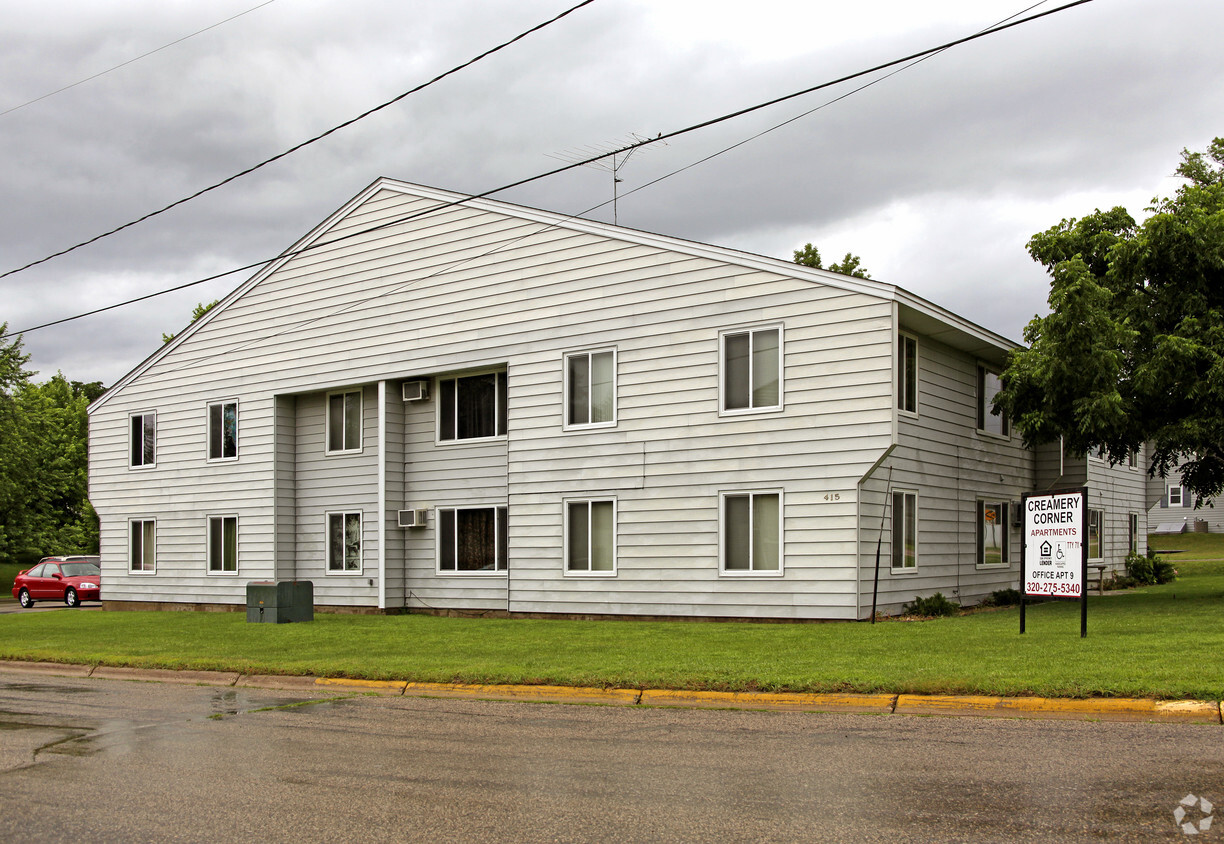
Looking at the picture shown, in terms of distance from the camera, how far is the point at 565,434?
2211 cm

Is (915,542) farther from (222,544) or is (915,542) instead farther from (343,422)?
(222,544)

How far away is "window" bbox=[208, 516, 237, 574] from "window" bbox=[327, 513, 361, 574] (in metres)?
3.20

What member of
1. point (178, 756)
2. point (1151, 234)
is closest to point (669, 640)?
point (178, 756)

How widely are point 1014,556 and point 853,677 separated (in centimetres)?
1562

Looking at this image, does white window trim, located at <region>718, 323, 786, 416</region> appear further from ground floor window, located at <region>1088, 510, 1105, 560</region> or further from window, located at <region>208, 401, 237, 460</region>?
window, located at <region>208, 401, 237, 460</region>

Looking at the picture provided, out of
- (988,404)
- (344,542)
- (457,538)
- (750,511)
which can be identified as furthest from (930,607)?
(344,542)

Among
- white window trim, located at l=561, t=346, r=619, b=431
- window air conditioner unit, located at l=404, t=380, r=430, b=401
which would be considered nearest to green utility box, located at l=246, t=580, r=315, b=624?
window air conditioner unit, located at l=404, t=380, r=430, b=401

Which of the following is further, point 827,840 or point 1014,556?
point 1014,556

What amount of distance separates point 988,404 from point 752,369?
23.6 feet

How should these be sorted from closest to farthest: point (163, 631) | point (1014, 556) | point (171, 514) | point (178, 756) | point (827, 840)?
point (827, 840) → point (178, 756) → point (163, 631) → point (1014, 556) → point (171, 514)

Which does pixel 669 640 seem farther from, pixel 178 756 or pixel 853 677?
pixel 178 756

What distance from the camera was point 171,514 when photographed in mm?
29750

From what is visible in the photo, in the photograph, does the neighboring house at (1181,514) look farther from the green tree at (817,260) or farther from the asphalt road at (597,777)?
the asphalt road at (597,777)

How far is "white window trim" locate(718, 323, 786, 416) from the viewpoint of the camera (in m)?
19.6
